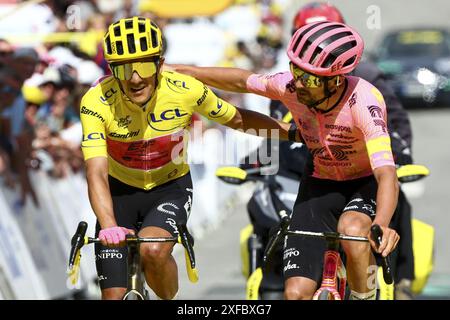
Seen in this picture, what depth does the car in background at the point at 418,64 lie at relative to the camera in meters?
25.5

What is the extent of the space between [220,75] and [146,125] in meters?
0.86

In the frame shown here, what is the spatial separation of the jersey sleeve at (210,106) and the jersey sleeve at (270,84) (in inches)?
8.7

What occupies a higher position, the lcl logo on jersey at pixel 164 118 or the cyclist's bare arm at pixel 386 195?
the lcl logo on jersey at pixel 164 118

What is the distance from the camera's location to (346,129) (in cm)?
723

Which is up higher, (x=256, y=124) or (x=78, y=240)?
(x=256, y=124)

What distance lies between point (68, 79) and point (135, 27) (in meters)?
5.87

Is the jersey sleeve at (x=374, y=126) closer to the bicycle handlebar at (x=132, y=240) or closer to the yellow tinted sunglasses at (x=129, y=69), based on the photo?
the bicycle handlebar at (x=132, y=240)

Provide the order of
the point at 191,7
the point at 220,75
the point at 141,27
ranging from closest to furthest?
1. the point at 141,27
2. the point at 220,75
3. the point at 191,7

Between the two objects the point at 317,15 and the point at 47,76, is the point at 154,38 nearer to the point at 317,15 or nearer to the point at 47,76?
the point at 317,15

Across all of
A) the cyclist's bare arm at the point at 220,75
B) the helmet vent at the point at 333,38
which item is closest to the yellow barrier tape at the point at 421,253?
the cyclist's bare arm at the point at 220,75

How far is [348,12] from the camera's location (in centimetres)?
3350

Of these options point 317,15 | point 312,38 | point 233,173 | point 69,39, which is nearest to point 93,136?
point 312,38

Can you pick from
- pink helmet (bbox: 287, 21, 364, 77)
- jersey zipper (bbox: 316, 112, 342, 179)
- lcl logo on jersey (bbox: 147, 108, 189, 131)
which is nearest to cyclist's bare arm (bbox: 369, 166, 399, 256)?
jersey zipper (bbox: 316, 112, 342, 179)

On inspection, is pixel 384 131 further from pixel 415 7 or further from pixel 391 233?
pixel 415 7
